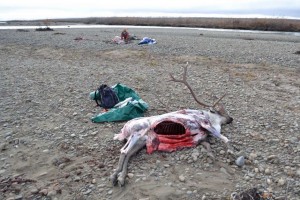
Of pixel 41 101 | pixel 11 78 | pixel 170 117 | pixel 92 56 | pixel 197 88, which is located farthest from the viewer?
pixel 92 56

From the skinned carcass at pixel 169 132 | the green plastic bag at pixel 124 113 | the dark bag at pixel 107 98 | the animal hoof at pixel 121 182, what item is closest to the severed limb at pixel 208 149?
the skinned carcass at pixel 169 132

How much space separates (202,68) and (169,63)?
1.89 metres

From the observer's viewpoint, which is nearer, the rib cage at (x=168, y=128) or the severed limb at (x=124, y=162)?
the severed limb at (x=124, y=162)

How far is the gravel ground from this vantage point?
16.4 ft

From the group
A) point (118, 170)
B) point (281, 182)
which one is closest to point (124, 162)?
point (118, 170)

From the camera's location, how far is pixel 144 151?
5.93 m

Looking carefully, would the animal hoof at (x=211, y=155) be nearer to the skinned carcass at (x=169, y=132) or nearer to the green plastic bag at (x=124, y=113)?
the skinned carcass at (x=169, y=132)

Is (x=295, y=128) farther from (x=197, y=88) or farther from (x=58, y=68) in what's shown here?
(x=58, y=68)

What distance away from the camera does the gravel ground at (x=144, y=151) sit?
5.01 m

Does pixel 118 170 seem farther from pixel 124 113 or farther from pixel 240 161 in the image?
pixel 124 113

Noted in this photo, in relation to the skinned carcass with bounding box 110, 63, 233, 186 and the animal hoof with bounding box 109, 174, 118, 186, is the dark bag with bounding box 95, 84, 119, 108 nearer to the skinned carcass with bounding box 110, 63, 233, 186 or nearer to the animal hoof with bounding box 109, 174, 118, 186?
the skinned carcass with bounding box 110, 63, 233, 186

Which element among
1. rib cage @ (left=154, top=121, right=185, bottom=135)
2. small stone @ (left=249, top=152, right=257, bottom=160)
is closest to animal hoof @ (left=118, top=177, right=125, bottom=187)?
rib cage @ (left=154, top=121, right=185, bottom=135)

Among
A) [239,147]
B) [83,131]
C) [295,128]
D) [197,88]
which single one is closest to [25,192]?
[83,131]

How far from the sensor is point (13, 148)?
6.49 meters
